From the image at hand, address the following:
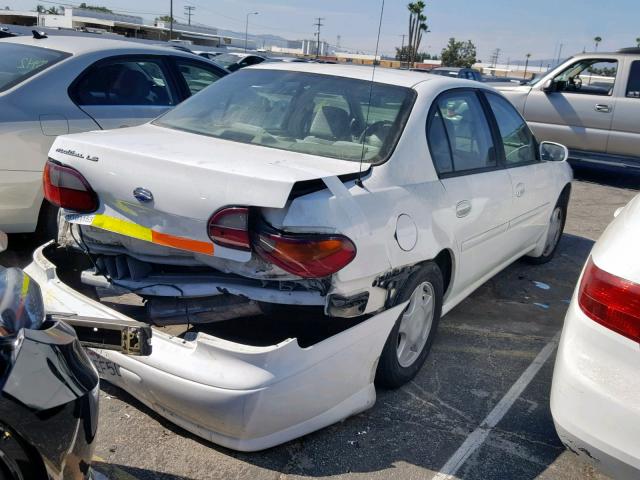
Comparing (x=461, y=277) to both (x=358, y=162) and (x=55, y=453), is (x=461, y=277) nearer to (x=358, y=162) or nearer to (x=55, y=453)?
(x=358, y=162)

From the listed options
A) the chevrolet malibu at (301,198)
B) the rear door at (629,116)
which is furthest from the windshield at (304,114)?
the rear door at (629,116)

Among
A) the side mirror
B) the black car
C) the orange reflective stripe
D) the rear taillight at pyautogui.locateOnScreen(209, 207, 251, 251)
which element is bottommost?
the black car

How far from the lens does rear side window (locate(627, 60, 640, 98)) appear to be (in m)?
9.64

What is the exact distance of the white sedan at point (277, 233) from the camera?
243 cm

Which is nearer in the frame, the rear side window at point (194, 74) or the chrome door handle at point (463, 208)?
the chrome door handle at point (463, 208)

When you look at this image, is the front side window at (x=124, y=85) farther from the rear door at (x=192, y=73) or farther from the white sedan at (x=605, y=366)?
the white sedan at (x=605, y=366)

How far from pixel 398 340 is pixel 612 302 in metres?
1.23

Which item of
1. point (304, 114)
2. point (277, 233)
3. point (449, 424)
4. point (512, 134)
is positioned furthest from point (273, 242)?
point (512, 134)

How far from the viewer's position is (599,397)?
2215 millimetres

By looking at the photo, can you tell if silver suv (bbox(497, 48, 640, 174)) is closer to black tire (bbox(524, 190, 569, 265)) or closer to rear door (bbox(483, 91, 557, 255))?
black tire (bbox(524, 190, 569, 265))

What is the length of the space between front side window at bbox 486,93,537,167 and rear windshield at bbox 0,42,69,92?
3.33 metres

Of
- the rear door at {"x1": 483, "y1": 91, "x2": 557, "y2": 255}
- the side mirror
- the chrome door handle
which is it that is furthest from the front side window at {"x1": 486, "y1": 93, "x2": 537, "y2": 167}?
the chrome door handle

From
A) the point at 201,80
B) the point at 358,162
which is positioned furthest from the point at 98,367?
the point at 201,80

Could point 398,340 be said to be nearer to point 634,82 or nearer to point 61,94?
point 61,94
